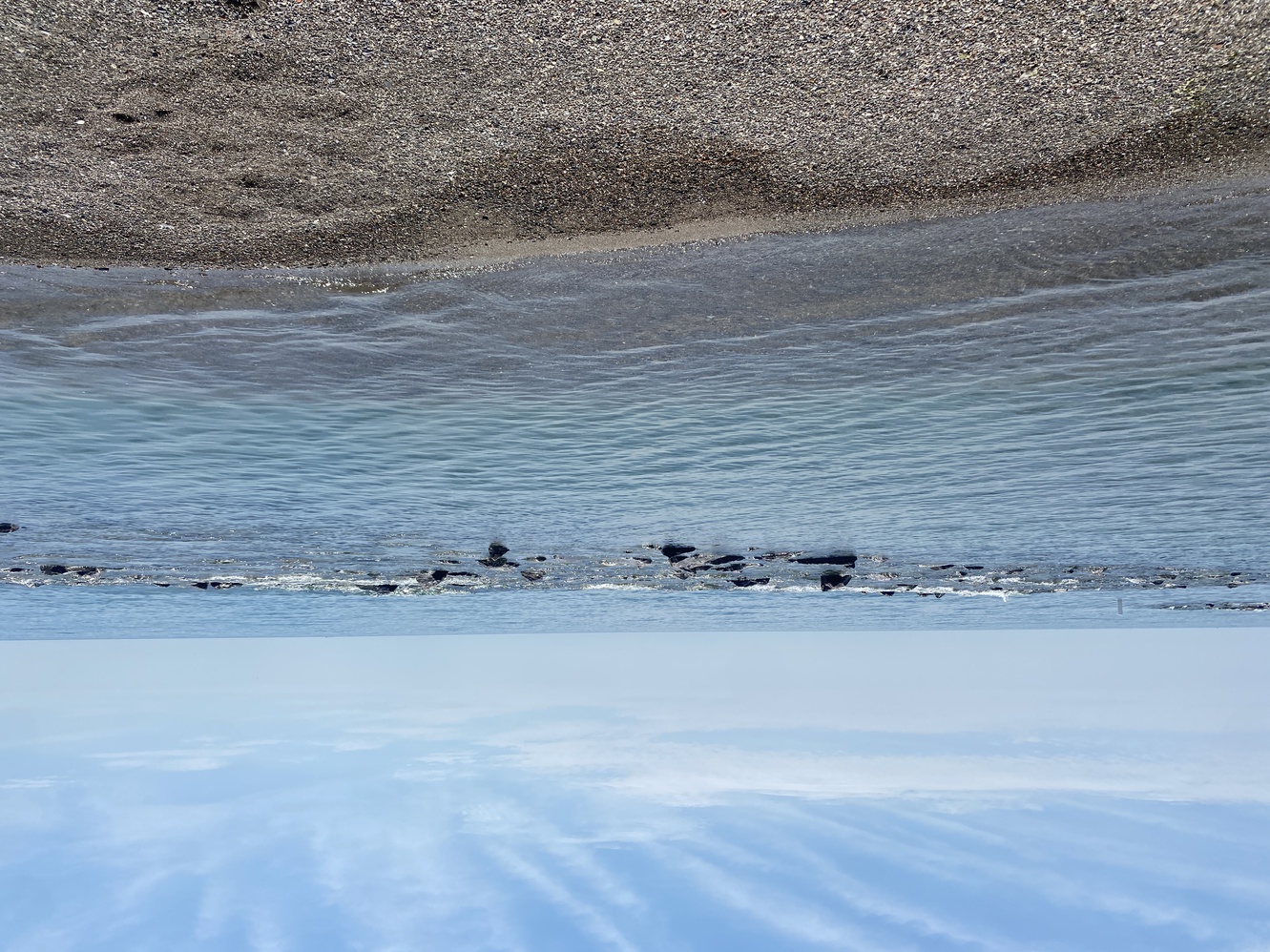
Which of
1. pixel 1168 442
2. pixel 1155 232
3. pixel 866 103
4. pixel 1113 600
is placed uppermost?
pixel 866 103

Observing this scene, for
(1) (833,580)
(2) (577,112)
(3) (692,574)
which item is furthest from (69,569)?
(1) (833,580)

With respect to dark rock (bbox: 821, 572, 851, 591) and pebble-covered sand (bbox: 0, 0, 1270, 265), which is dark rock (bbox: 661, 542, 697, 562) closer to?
dark rock (bbox: 821, 572, 851, 591)

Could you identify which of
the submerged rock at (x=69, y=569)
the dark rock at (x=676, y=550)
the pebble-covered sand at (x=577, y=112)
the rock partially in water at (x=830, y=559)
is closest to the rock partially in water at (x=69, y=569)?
the submerged rock at (x=69, y=569)

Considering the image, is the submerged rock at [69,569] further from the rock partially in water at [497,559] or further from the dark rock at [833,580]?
the dark rock at [833,580]

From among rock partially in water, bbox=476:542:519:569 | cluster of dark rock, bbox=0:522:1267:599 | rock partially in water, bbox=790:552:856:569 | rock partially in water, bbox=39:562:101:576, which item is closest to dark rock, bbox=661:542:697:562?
cluster of dark rock, bbox=0:522:1267:599

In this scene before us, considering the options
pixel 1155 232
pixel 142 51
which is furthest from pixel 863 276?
pixel 142 51

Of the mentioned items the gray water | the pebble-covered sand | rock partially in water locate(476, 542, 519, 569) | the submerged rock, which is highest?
the pebble-covered sand

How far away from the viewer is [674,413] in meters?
3.61

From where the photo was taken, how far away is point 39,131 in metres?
2.61

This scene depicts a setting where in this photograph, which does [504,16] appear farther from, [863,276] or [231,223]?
[863,276]

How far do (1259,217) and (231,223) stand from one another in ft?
12.2

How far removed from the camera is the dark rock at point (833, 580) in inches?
203

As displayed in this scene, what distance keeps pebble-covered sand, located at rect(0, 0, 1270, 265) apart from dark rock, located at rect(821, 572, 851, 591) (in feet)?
9.35

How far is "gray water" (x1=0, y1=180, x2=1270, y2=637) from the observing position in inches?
118
